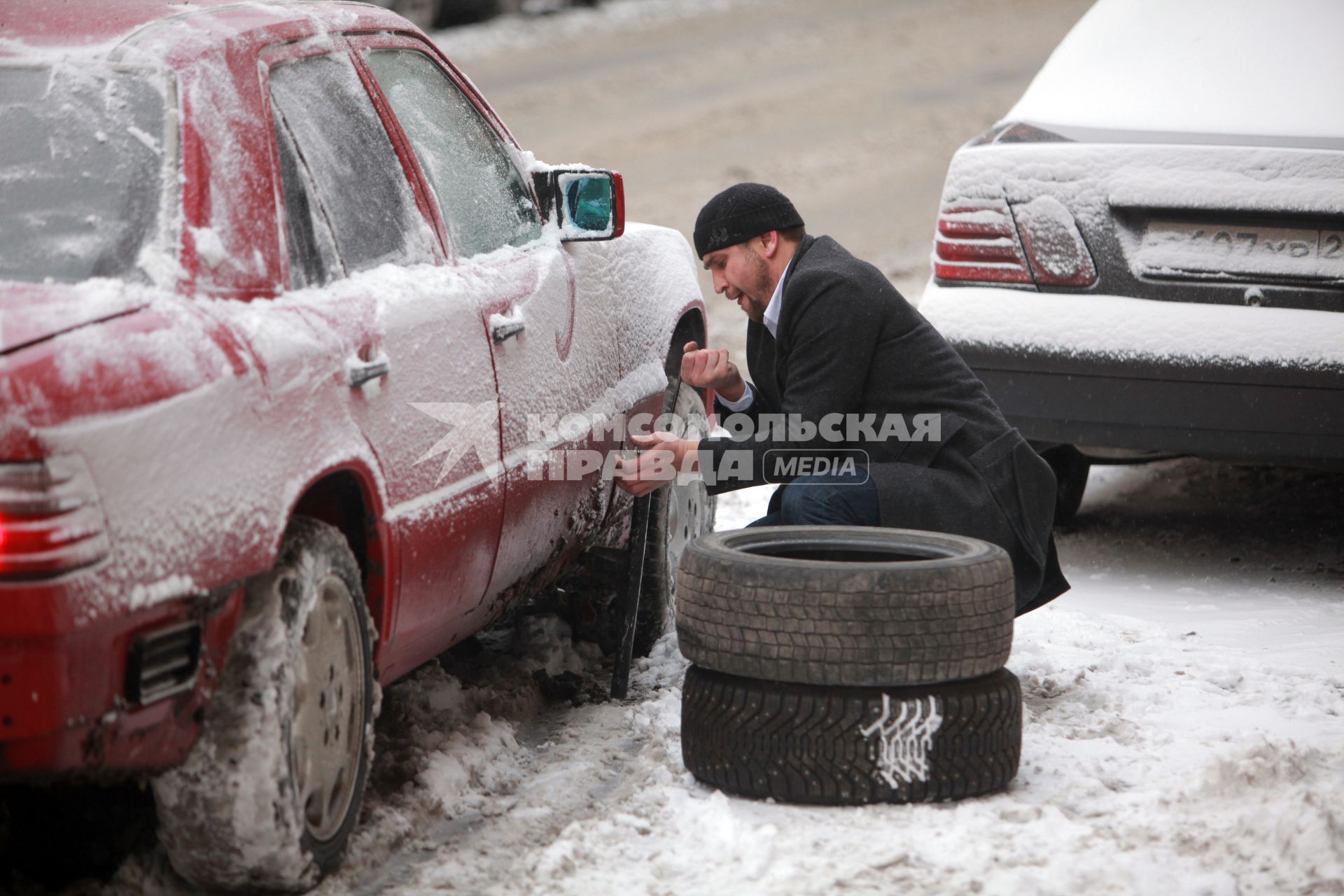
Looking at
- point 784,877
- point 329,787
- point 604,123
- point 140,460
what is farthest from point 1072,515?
point 604,123

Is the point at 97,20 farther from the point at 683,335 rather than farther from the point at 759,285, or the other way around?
the point at 683,335

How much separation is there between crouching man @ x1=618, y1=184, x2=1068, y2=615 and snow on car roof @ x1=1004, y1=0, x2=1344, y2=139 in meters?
1.60

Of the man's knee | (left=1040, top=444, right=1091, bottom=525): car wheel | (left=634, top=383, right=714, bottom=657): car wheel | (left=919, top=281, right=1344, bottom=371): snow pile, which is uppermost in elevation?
(left=919, top=281, right=1344, bottom=371): snow pile

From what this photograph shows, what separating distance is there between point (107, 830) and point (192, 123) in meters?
1.44

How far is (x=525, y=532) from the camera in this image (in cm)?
412

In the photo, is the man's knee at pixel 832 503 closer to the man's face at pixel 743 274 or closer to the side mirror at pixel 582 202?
the man's face at pixel 743 274

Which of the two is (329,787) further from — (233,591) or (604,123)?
(604,123)

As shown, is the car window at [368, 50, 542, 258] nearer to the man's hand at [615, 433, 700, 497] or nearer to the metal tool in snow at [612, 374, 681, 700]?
the man's hand at [615, 433, 700, 497]

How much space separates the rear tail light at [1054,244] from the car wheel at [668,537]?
1.20 metres

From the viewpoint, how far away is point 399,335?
3.44 meters

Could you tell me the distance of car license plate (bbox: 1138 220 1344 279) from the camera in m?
5.14

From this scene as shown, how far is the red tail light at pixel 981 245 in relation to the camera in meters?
5.51

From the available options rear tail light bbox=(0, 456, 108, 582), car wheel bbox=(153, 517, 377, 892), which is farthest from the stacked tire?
rear tail light bbox=(0, 456, 108, 582)

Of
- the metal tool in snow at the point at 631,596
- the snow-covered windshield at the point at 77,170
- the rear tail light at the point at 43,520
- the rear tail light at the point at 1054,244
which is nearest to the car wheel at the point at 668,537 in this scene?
the metal tool in snow at the point at 631,596
